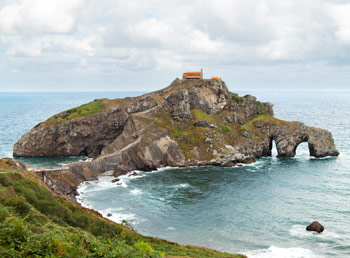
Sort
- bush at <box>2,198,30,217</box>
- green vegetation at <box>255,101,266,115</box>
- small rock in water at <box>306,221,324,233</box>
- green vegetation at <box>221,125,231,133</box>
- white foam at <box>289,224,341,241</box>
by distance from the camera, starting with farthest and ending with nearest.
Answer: green vegetation at <box>255,101,266,115</box> → green vegetation at <box>221,125,231,133</box> → small rock in water at <box>306,221,324,233</box> → white foam at <box>289,224,341,241</box> → bush at <box>2,198,30,217</box>

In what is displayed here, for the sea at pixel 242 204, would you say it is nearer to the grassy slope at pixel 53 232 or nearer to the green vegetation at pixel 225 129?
the grassy slope at pixel 53 232

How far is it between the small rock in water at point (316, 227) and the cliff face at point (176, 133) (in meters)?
52.4

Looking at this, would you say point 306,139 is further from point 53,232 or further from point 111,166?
point 53,232

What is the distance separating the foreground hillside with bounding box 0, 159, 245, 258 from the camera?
25.3m

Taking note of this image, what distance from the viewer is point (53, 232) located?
105ft

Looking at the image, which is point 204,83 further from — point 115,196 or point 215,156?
point 115,196

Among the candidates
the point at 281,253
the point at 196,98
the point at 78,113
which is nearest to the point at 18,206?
the point at 281,253

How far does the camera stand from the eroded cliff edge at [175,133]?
114 meters

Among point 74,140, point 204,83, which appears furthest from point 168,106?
point 74,140

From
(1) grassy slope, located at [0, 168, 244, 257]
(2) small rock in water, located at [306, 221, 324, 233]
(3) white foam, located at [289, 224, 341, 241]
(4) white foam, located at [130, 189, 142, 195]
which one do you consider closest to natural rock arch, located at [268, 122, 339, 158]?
(4) white foam, located at [130, 189, 142, 195]

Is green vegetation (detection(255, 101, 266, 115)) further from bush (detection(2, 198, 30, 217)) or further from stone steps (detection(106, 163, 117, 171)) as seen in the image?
bush (detection(2, 198, 30, 217))

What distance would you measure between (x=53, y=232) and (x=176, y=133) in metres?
92.7

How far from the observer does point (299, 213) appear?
229ft

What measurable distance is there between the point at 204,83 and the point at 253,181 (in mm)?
63495
